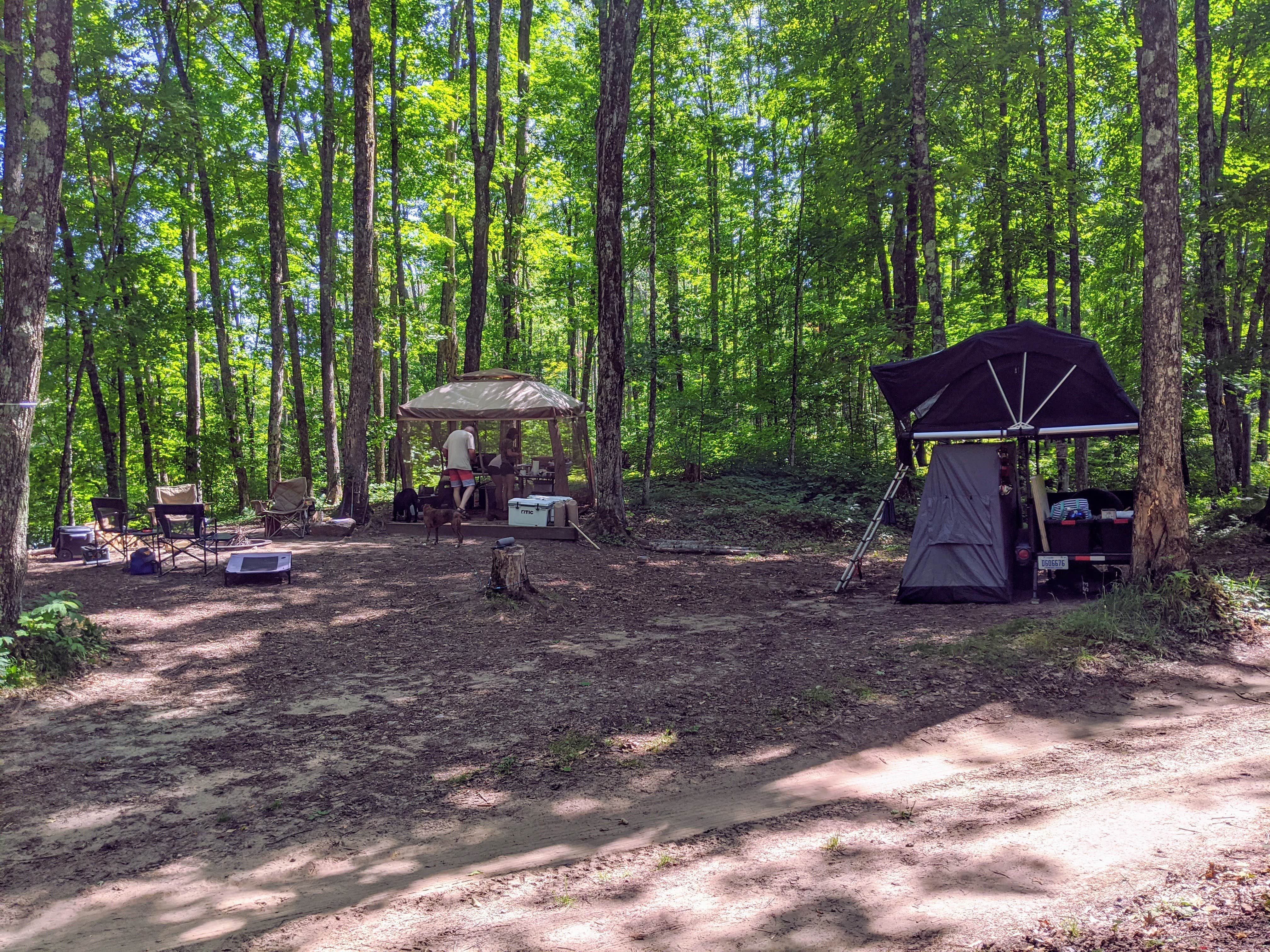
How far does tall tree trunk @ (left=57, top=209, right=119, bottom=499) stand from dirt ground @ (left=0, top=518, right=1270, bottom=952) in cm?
994

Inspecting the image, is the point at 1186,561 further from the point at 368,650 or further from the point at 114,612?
the point at 114,612

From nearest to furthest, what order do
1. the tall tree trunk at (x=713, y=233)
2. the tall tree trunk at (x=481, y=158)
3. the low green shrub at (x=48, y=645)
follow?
the low green shrub at (x=48, y=645) → the tall tree trunk at (x=481, y=158) → the tall tree trunk at (x=713, y=233)

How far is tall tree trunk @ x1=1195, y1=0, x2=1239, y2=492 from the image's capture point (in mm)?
12562

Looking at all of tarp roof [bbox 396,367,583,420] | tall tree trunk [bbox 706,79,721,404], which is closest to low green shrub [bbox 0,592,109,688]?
tarp roof [bbox 396,367,583,420]

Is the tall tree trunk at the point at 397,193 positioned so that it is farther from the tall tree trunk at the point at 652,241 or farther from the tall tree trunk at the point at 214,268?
the tall tree trunk at the point at 652,241

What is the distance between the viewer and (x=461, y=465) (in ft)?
44.4

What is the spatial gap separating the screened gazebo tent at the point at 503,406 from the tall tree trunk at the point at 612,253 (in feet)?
4.25

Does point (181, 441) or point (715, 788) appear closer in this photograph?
point (715, 788)

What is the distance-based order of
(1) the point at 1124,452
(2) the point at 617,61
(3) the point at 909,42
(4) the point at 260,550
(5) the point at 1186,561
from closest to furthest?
(5) the point at 1186,561, (4) the point at 260,550, (2) the point at 617,61, (3) the point at 909,42, (1) the point at 1124,452

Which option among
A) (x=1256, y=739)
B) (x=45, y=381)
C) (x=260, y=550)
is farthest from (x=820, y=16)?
(x=45, y=381)

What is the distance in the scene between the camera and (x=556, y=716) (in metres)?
5.35

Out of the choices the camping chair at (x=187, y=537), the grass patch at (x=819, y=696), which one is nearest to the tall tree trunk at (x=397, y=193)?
the camping chair at (x=187, y=537)

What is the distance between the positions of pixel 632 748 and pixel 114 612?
6191 mm

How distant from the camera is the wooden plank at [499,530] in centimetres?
1272
